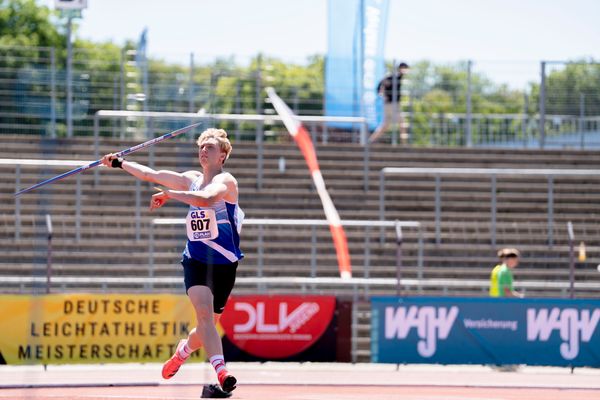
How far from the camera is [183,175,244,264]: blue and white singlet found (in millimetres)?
10508

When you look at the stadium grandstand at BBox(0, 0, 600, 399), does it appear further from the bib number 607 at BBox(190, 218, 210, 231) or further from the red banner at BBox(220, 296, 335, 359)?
the bib number 607 at BBox(190, 218, 210, 231)

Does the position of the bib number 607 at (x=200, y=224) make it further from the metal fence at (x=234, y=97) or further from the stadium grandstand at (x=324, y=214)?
the metal fence at (x=234, y=97)

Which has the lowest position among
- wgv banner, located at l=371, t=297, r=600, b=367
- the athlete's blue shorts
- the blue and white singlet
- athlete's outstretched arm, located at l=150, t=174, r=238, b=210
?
wgv banner, located at l=371, t=297, r=600, b=367

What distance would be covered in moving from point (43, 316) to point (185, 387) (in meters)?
3.42

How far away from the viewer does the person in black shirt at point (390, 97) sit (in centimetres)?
2505

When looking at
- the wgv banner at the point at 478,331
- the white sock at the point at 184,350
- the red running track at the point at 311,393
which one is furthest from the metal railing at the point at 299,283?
the white sock at the point at 184,350

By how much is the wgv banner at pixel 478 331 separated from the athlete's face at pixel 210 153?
7029 mm

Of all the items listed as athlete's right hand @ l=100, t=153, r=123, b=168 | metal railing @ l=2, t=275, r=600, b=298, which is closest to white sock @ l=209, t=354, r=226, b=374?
athlete's right hand @ l=100, t=153, r=123, b=168

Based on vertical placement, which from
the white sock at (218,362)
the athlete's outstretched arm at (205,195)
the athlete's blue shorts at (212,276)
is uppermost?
the athlete's outstretched arm at (205,195)

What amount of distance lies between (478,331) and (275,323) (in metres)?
2.72

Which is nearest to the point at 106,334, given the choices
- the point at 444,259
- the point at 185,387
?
the point at 185,387

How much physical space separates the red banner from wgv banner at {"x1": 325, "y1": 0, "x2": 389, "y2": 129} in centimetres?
934

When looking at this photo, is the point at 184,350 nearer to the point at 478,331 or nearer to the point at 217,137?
the point at 217,137

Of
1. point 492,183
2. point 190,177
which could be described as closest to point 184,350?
point 190,177
